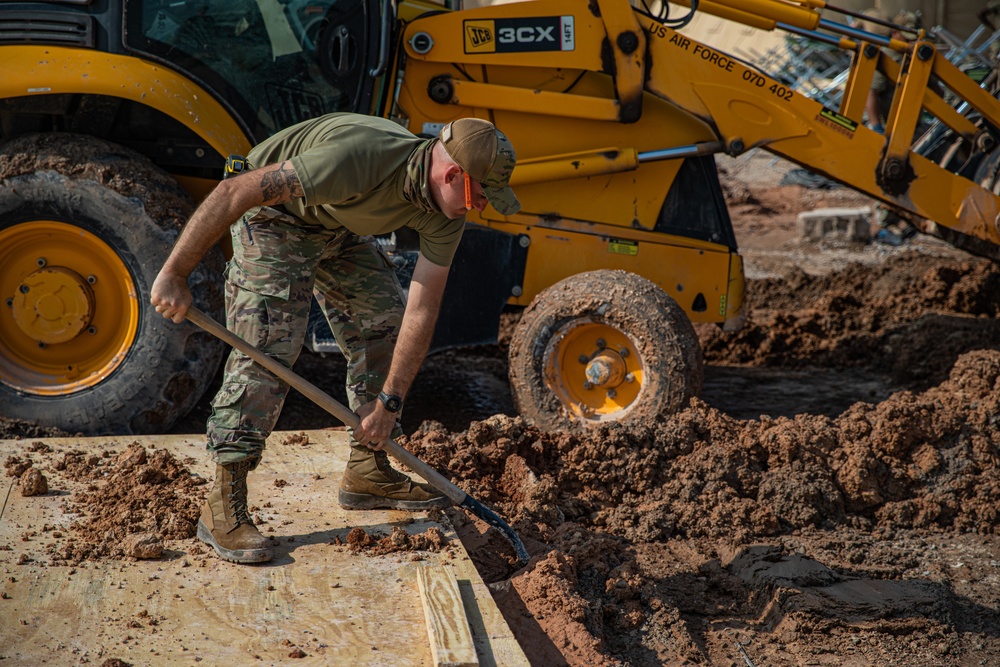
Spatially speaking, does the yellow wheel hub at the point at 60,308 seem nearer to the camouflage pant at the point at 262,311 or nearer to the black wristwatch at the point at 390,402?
the camouflage pant at the point at 262,311

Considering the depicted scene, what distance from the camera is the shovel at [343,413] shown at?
11.3ft

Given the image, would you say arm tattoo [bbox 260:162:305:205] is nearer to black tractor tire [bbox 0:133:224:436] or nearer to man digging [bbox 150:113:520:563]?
man digging [bbox 150:113:520:563]

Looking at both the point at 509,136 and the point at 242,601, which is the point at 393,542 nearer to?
the point at 242,601

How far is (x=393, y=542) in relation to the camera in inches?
142

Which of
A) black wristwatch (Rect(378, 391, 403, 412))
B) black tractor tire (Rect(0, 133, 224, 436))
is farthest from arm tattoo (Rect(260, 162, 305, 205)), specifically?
black tractor tire (Rect(0, 133, 224, 436))

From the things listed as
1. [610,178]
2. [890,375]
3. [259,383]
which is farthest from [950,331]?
[259,383]

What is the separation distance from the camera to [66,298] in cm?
481

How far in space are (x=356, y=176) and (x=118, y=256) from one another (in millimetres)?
2116

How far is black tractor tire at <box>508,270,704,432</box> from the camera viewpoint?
4.96 m

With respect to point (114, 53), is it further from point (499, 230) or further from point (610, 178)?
point (610, 178)

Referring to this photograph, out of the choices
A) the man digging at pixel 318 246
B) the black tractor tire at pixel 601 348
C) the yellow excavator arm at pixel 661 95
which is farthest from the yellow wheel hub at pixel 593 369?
the man digging at pixel 318 246

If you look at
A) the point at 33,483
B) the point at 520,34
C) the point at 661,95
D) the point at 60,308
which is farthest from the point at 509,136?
the point at 33,483

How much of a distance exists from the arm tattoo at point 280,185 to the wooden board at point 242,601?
4.24 ft

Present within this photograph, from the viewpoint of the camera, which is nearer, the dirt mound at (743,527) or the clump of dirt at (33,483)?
the dirt mound at (743,527)
